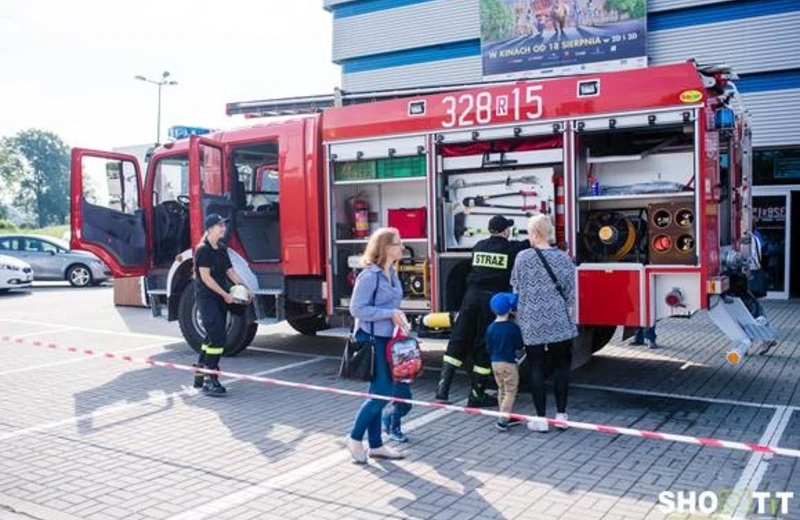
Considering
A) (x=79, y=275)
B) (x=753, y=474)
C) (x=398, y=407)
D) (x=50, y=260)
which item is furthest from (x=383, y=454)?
(x=50, y=260)

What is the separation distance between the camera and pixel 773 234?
642 inches

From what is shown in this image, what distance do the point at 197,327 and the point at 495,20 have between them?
1367 cm

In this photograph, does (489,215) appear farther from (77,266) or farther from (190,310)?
(77,266)

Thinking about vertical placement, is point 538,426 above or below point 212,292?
below

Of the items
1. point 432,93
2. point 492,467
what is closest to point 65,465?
point 492,467

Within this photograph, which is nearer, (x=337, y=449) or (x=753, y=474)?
(x=753, y=474)

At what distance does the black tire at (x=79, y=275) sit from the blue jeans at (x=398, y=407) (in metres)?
18.9

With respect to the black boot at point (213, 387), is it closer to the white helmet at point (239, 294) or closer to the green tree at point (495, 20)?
the white helmet at point (239, 294)

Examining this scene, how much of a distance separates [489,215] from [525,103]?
1142mm

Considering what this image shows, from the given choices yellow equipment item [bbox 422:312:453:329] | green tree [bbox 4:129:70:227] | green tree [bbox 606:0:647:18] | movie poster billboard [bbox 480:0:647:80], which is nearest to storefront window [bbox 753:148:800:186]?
movie poster billboard [bbox 480:0:647:80]

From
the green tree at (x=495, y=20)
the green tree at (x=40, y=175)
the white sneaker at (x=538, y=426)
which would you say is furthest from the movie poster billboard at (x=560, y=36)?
the green tree at (x=40, y=175)

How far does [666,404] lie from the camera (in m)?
6.77

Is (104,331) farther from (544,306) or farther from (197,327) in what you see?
(544,306)

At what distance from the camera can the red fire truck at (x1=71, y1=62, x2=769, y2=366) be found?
6.43 meters
